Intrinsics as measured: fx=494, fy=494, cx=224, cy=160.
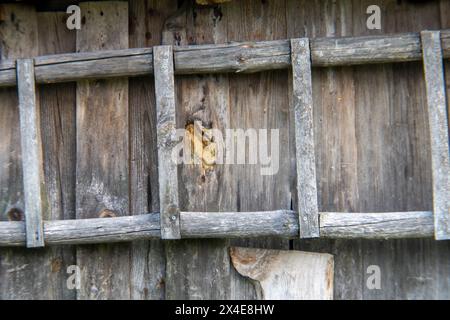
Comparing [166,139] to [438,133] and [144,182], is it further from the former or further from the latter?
[438,133]

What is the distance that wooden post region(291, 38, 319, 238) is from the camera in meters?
2.35

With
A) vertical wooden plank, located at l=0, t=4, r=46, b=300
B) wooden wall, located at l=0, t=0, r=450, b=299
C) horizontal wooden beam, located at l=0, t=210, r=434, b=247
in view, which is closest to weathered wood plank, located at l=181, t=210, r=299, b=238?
horizontal wooden beam, located at l=0, t=210, r=434, b=247

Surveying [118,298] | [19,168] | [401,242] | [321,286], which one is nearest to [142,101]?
[19,168]

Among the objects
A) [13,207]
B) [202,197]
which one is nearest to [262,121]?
[202,197]

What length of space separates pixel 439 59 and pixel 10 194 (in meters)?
2.27

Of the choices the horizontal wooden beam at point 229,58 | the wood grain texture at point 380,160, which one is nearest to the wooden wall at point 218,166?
the wood grain texture at point 380,160

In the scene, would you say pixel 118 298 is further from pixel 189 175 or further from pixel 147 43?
pixel 147 43

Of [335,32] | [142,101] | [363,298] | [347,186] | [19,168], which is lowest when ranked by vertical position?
[363,298]

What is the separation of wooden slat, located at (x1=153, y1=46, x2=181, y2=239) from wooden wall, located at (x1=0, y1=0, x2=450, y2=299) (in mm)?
167

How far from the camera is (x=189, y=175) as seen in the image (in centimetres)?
256

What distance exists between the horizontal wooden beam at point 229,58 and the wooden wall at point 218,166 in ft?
0.40

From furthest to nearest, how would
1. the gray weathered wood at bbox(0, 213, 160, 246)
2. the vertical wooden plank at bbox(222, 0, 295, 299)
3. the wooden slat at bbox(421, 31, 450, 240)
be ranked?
the vertical wooden plank at bbox(222, 0, 295, 299), the gray weathered wood at bbox(0, 213, 160, 246), the wooden slat at bbox(421, 31, 450, 240)

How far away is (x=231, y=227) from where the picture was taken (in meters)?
2.38

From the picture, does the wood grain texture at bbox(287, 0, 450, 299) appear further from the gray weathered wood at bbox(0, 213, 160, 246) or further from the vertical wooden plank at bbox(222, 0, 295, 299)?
the gray weathered wood at bbox(0, 213, 160, 246)
